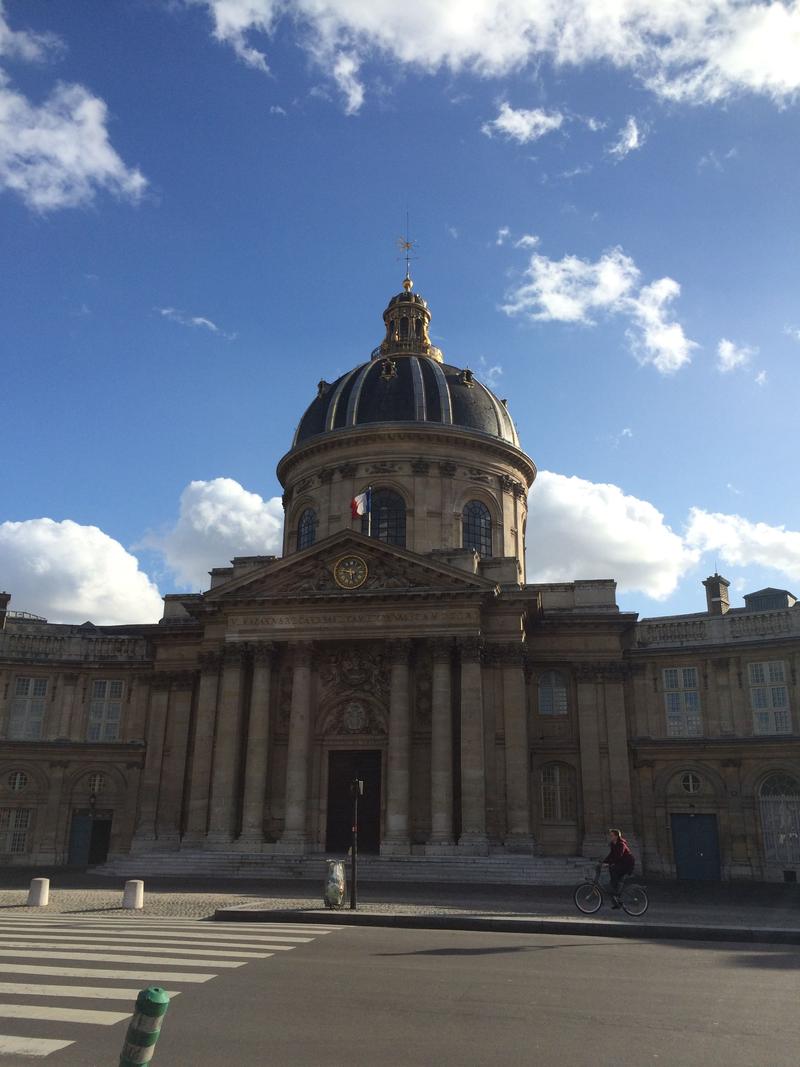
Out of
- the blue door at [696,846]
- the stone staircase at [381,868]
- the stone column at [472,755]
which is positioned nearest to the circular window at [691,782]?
the blue door at [696,846]

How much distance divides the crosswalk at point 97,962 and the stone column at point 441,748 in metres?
17.1

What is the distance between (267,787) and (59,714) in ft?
43.5

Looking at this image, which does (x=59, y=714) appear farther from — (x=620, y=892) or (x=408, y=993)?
(x=408, y=993)

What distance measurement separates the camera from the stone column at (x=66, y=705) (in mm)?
44656

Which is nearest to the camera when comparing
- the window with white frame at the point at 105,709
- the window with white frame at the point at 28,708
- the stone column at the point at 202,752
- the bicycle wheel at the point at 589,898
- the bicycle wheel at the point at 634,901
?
the bicycle wheel at the point at 634,901

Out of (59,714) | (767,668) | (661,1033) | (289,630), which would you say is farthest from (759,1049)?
(59,714)

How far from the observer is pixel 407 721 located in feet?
120

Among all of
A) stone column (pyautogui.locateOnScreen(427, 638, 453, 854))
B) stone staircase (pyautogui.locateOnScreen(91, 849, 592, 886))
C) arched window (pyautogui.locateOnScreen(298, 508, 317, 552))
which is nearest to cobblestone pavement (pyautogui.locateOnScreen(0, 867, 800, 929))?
stone staircase (pyautogui.locateOnScreen(91, 849, 592, 886))

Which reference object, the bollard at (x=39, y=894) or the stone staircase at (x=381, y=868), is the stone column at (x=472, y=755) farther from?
the bollard at (x=39, y=894)

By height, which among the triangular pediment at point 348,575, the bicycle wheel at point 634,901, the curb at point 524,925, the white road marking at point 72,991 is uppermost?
the triangular pediment at point 348,575

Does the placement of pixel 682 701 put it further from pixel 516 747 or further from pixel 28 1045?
pixel 28 1045

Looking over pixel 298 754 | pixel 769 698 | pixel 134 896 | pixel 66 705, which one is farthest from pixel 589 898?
pixel 66 705

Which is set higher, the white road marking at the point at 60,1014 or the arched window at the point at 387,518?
the arched window at the point at 387,518

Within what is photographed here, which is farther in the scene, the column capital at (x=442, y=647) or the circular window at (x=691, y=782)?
the circular window at (x=691, y=782)
